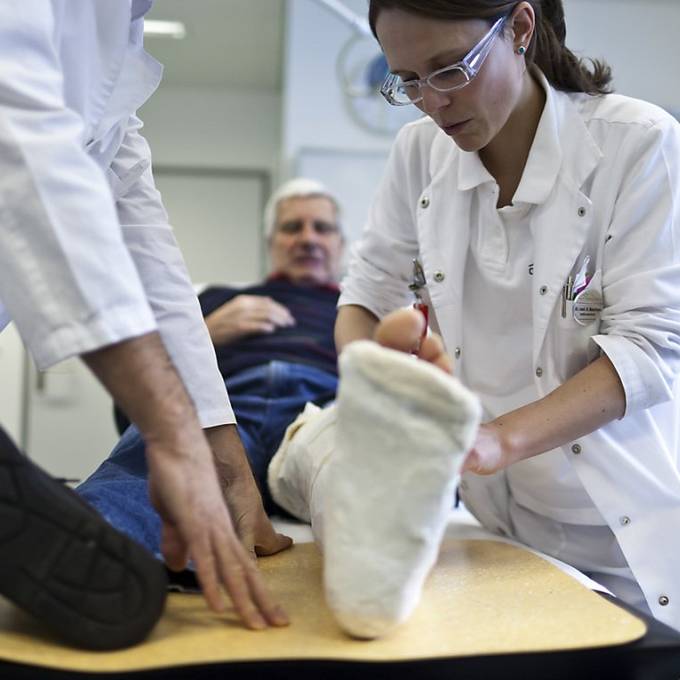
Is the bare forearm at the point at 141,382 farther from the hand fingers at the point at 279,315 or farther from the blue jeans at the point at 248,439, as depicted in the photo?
the hand fingers at the point at 279,315

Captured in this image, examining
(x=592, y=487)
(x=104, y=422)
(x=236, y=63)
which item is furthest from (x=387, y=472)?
(x=236, y=63)

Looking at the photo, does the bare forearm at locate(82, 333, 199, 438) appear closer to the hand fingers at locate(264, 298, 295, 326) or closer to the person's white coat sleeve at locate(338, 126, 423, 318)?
the person's white coat sleeve at locate(338, 126, 423, 318)

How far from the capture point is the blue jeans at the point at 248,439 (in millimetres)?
1107

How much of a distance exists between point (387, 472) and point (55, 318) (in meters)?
0.31

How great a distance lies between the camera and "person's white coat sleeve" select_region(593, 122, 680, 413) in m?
1.13

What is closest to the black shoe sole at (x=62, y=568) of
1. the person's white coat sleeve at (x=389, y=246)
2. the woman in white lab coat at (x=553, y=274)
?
the woman in white lab coat at (x=553, y=274)

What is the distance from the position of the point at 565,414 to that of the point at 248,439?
2.88ft

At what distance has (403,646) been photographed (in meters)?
0.75

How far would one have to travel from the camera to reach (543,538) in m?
1.31

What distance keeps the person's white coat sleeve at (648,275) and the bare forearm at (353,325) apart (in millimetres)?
417

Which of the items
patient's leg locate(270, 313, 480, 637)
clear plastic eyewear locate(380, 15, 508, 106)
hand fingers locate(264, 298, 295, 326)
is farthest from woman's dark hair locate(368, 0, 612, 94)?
hand fingers locate(264, 298, 295, 326)

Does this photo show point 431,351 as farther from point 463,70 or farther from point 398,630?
point 463,70

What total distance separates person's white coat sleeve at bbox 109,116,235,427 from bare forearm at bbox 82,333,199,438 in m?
0.33

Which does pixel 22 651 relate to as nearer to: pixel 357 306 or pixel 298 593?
pixel 298 593
